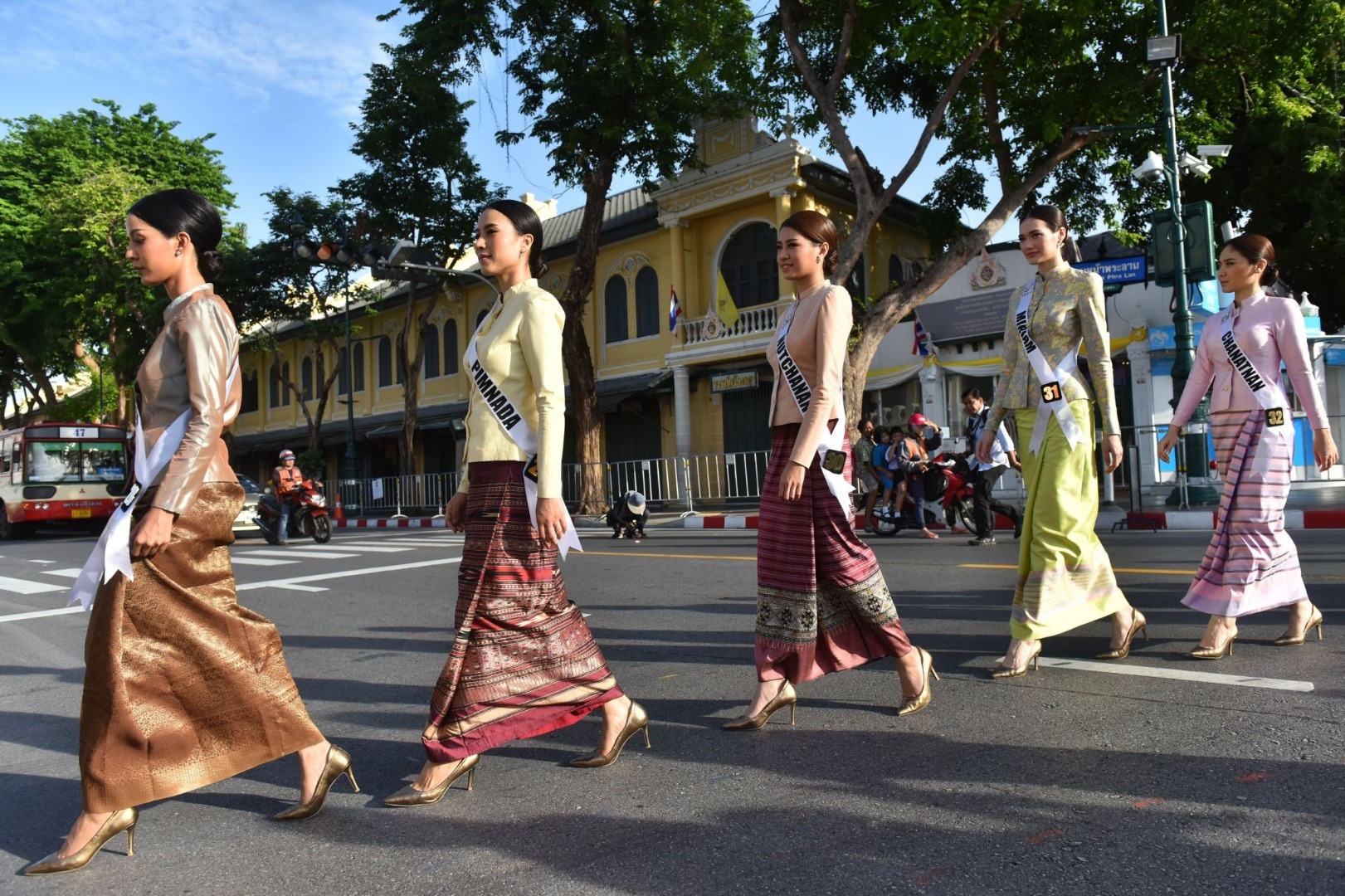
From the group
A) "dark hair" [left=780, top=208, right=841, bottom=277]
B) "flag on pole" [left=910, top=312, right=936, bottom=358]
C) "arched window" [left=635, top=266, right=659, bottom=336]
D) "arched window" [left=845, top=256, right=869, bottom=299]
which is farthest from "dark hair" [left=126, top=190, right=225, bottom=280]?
"arched window" [left=635, top=266, right=659, bottom=336]

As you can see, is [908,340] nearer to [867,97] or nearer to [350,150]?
[867,97]

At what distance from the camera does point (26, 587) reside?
35.6 feet

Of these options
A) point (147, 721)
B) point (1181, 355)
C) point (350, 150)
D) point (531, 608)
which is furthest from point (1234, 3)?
point (350, 150)

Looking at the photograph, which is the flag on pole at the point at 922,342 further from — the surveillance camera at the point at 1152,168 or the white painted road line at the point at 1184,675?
the white painted road line at the point at 1184,675

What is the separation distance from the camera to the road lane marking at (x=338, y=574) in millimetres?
9580

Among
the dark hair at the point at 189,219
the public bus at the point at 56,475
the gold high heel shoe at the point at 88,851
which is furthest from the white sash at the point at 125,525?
the public bus at the point at 56,475

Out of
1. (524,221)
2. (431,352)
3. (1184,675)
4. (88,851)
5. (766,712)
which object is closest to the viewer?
(88,851)

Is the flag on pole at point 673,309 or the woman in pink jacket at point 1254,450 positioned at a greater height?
the flag on pole at point 673,309

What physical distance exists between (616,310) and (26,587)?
18.2 m

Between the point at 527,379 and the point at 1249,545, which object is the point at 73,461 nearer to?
the point at 527,379

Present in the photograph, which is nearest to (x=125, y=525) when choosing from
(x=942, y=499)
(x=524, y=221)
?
(x=524, y=221)

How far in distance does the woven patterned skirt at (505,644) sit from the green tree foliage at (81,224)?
3051 cm

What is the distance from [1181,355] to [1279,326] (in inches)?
384

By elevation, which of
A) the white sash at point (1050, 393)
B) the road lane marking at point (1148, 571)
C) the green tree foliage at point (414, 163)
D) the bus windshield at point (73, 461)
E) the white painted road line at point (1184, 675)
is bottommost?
the white painted road line at point (1184, 675)
